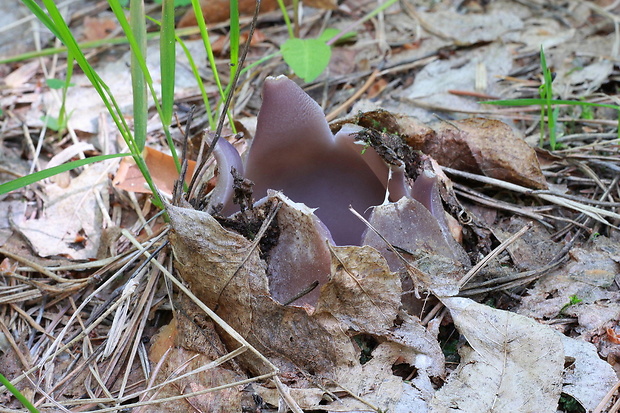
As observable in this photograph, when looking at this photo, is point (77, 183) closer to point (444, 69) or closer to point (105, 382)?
point (105, 382)

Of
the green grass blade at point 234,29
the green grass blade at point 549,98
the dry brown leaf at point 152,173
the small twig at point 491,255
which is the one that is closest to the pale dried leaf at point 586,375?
the small twig at point 491,255

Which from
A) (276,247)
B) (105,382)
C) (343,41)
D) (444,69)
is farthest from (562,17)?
(105,382)

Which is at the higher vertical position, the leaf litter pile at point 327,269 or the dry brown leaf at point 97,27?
the dry brown leaf at point 97,27

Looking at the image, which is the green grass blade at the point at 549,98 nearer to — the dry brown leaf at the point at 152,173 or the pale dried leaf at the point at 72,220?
the dry brown leaf at the point at 152,173

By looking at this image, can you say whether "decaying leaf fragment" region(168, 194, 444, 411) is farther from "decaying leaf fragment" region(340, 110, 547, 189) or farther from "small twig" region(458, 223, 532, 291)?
"decaying leaf fragment" region(340, 110, 547, 189)

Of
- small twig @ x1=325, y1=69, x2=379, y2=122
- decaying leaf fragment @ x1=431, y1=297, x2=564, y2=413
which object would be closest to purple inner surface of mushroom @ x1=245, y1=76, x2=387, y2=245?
decaying leaf fragment @ x1=431, y1=297, x2=564, y2=413
